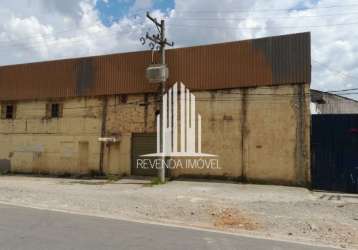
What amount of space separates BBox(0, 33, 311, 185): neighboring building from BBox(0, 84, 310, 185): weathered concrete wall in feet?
0.16

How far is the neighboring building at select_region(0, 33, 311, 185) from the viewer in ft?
63.9

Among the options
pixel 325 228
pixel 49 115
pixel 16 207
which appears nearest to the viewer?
pixel 325 228

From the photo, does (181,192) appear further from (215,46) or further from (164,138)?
(215,46)

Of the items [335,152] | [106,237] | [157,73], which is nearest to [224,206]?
[106,237]

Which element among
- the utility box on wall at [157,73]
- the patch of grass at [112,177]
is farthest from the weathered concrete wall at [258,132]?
the patch of grass at [112,177]

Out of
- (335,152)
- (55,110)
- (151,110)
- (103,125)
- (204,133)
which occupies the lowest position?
(335,152)

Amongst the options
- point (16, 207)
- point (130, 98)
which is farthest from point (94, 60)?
point (16, 207)

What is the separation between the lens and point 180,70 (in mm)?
22000

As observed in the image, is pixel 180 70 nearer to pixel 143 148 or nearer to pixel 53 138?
pixel 143 148

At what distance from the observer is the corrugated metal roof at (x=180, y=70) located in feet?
64.5

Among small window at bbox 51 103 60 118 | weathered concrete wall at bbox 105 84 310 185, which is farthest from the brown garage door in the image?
small window at bbox 51 103 60 118

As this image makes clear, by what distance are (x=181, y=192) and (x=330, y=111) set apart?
34.8 ft

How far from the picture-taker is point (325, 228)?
32.7ft

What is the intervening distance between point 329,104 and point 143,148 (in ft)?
34.2
